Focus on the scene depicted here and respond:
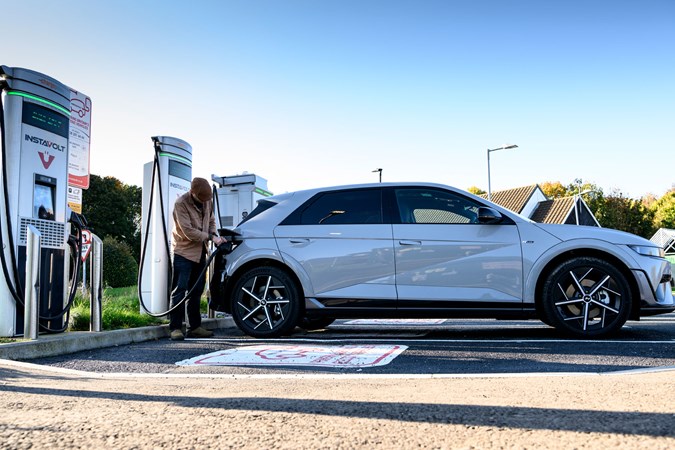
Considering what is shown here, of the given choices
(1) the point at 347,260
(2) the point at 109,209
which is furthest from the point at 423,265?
(2) the point at 109,209

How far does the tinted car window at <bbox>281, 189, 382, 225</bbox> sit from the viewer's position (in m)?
7.10

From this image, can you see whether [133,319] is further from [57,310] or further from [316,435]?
[316,435]

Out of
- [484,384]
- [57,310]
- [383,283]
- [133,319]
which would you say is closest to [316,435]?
[484,384]

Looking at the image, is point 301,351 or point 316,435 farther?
point 301,351

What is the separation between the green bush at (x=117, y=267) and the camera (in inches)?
824

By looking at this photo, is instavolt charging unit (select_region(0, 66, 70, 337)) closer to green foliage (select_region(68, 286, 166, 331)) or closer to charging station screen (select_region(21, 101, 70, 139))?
charging station screen (select_region(21, 101, 70, 139))

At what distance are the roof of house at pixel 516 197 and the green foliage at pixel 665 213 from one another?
53.3m

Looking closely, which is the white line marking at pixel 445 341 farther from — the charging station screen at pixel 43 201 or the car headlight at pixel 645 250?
the charging station screen at pixel 43 201

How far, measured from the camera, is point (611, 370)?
4.45m

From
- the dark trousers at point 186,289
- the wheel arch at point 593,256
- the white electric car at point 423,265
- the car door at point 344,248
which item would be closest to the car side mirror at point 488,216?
the white electric car at point 423,265

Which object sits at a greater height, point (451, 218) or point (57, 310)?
point (451, 218)

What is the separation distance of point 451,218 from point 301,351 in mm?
2286

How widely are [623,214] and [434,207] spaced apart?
179 ft

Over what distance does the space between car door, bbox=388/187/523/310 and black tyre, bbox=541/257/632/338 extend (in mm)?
378
